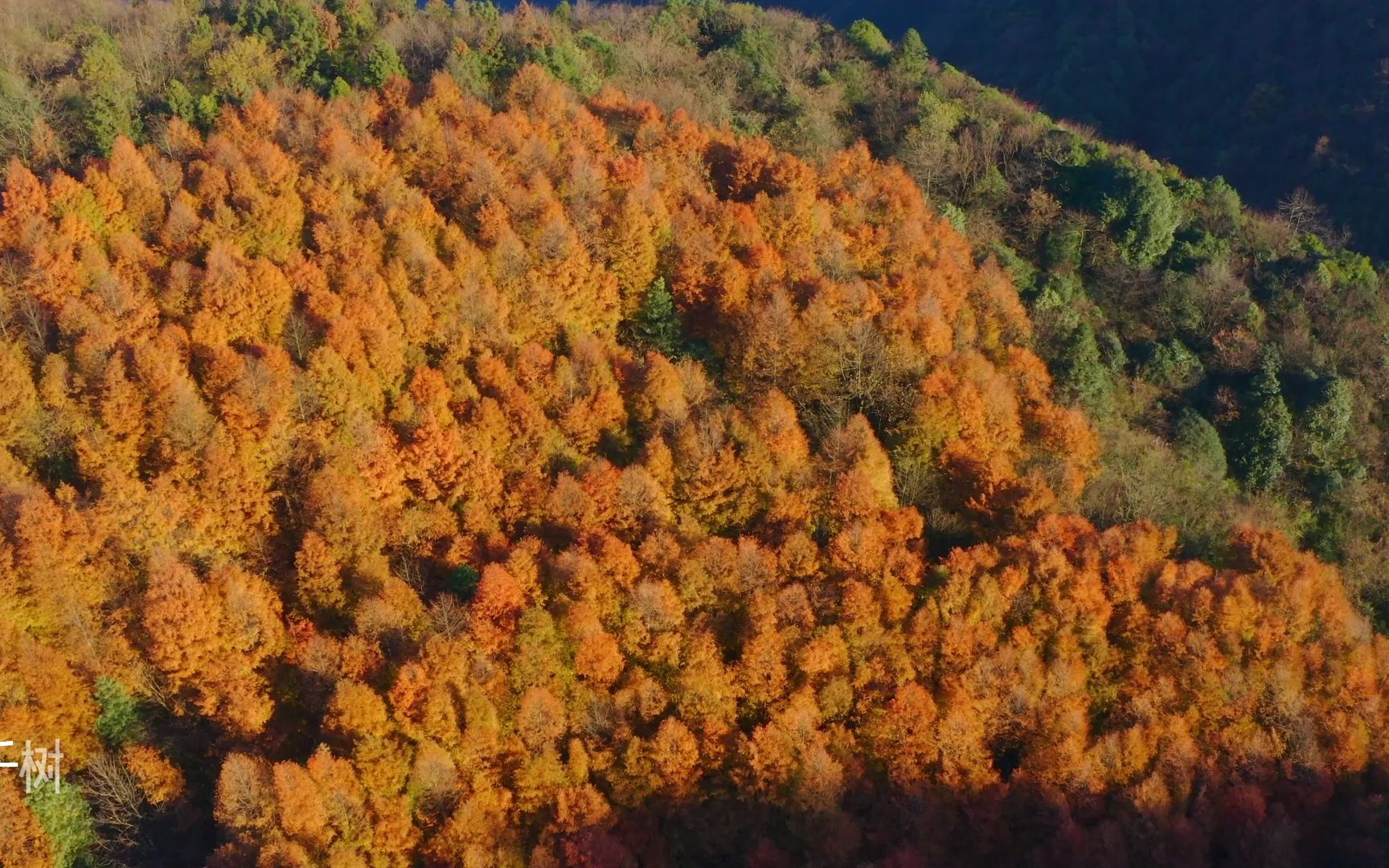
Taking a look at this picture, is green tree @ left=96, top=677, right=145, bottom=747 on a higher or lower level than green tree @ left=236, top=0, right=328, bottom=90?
lower

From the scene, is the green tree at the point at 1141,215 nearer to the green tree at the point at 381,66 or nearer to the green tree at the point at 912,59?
the green tree at the point at 912,59

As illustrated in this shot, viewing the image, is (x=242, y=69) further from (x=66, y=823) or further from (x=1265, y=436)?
(x=1265, y=436)

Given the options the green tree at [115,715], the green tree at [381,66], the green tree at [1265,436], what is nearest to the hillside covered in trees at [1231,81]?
the green tree at [1265,436]

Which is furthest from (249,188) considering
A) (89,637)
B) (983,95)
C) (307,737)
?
(983,95)

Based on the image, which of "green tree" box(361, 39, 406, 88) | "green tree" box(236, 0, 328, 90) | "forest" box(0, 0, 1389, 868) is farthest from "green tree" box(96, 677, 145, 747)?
"green tree" box(236, 0, 328, 90)

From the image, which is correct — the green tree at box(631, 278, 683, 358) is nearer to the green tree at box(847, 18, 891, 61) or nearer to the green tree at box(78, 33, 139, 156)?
the green tree at box(78, 33, 139, 156)

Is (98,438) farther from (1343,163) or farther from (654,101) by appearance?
(1343,163)

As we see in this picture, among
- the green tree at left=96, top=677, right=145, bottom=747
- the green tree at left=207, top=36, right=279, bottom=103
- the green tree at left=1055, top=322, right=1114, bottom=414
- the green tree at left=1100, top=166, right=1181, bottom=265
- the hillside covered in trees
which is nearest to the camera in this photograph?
the green tree at left=96, top=677, right=145, bottom=747

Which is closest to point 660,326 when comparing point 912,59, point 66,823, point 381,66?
point 381,66
